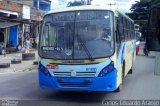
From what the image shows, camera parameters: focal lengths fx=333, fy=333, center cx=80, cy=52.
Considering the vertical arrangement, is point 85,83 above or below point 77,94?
above

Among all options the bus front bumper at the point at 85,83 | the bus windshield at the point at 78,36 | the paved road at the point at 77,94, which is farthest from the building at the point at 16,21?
the bus front bumper at the point at 85,83

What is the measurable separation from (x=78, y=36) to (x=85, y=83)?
1362 mm

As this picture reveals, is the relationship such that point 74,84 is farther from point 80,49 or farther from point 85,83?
point 80,49

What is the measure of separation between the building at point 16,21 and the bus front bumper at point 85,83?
1730 cm

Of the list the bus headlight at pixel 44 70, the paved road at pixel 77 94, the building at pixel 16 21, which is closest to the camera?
the bus headlight at pixel 44 70

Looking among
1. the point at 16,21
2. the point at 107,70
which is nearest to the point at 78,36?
the point at 107,70

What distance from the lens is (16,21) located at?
1101 inches

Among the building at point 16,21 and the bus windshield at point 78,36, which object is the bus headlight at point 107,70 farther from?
the building at point 16,21

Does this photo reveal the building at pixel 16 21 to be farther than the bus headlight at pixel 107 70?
Yes

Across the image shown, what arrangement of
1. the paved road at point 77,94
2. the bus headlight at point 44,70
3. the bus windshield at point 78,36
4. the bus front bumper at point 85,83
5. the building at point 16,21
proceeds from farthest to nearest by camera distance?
the building at point 16,21 < the paved road at point 77,94 < the bus headlight at point 44,70 < the bus windshield at point 78,36 < the bus front bumper at point 85,83

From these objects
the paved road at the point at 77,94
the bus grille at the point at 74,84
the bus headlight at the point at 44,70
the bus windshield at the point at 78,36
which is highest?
the bus windshield at the point at 78,36

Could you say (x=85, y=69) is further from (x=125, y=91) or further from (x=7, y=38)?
(x=7, y=38)

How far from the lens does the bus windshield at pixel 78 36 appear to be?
9.09 meters

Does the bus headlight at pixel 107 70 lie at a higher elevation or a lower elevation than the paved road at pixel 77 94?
higher
